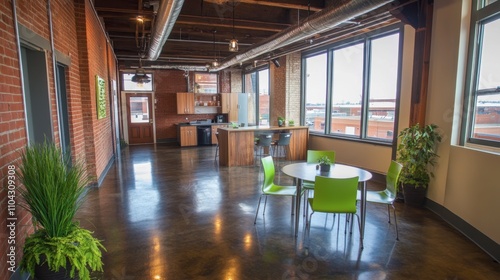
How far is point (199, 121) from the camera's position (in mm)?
11664

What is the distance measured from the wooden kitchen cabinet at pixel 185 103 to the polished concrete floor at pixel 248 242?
21.5 ft

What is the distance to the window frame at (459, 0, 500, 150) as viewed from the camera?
3.46 meters

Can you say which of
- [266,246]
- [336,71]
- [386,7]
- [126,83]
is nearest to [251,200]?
[266,246]

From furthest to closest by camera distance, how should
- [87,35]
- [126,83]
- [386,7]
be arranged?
1. [126,83]
2. [87,35]
3. [386,7]

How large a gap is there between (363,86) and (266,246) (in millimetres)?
4651

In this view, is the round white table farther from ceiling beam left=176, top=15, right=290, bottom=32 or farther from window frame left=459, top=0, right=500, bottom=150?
ceiling beam left=176, top=15, right=290, bottom=32

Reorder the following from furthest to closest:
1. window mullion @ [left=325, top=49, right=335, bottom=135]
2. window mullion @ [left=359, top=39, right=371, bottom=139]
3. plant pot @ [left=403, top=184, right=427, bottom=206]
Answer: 1. window mullion @ [left=325, top=49, right=335, bottom=135]
2. window mullion @ [left=359, top=39, right=371, bottom=139]
3. plant pot @ [left=403, top=184, right=427, bottom=206]

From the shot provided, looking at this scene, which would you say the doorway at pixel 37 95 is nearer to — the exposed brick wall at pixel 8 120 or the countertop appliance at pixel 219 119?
the exposed brick wall at pixel 8 120

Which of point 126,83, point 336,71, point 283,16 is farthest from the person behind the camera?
point 126,83

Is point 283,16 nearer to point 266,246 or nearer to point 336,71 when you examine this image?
point 336,71

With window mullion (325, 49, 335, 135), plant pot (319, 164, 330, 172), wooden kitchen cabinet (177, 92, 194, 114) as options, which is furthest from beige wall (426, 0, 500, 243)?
wooden kitchen cabinet (177, 92, 194, 114)

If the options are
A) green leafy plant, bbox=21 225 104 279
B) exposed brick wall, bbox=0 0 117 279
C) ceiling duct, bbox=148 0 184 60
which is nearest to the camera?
green leafy plant, bbox=21 225 104 279

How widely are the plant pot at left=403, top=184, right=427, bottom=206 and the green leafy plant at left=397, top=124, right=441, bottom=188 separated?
0.19 feet

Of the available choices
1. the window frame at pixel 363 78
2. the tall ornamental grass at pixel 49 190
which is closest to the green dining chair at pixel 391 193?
the window frame at pixel 363 78
